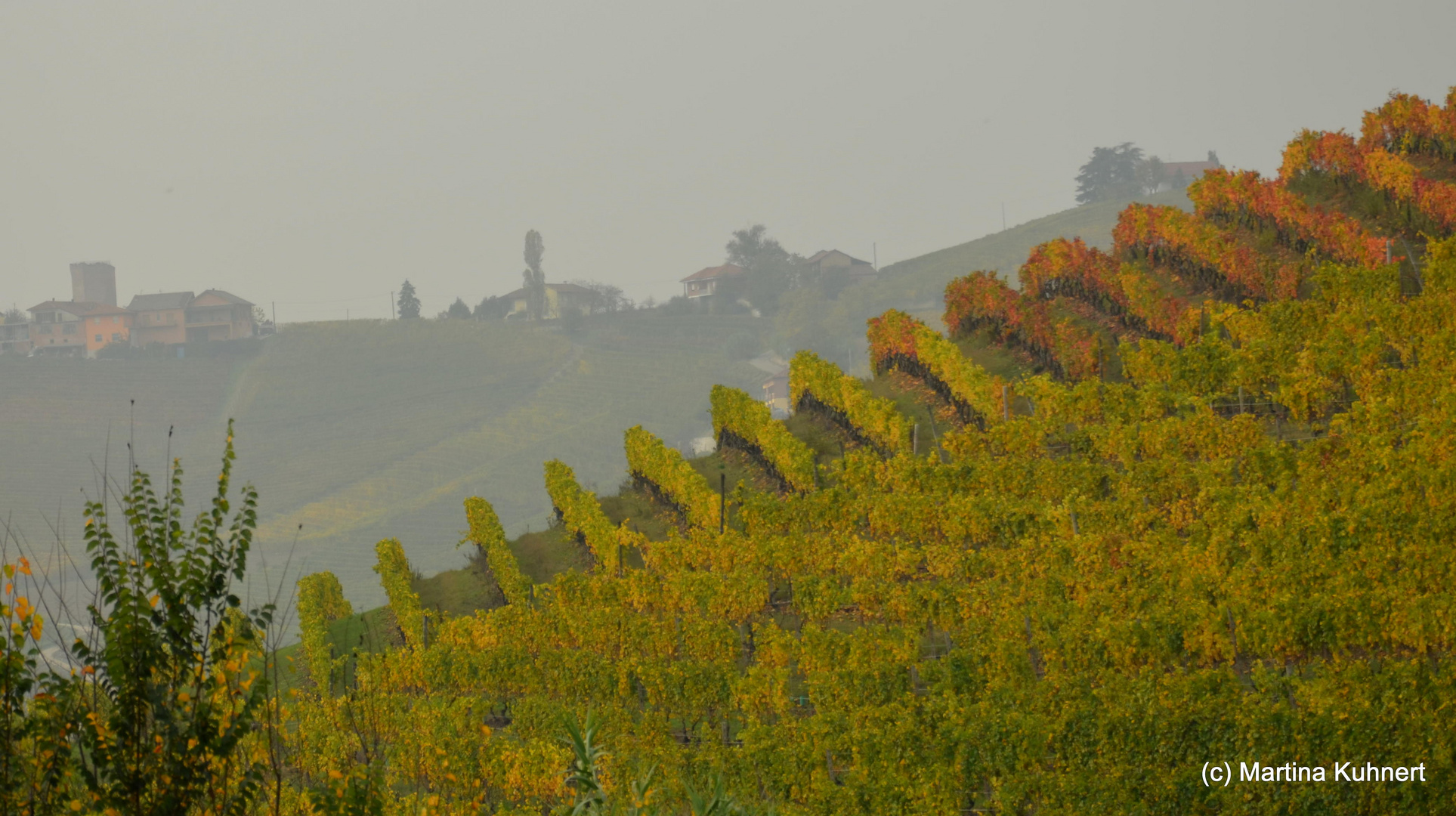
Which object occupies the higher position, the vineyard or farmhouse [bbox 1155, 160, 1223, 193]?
farmhouse [bbox 1155, 160, 1223, 193]

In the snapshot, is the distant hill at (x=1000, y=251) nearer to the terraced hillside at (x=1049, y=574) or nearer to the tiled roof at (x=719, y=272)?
the tiled roof at (x=719, y=272)

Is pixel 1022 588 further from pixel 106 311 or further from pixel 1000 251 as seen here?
pixel 106 311

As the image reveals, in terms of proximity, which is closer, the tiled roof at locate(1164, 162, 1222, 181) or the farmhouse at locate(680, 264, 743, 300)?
the tiled roof at locate(1164, 162, 1222, 181)

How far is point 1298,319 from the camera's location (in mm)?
26922

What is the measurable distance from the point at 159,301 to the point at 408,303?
3124cm

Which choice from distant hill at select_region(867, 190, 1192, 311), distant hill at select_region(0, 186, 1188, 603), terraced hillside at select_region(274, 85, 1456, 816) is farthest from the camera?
distant hill at select_region(867, 190, 1192, 311)

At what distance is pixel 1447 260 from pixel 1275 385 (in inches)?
183

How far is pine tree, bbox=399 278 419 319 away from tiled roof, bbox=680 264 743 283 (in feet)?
121

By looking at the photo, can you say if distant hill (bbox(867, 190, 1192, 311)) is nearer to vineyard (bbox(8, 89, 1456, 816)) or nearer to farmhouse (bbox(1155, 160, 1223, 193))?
farmhouse (bbox(1155, 160, 1223, 193))

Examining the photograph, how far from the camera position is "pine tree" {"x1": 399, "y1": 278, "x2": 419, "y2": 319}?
166 m

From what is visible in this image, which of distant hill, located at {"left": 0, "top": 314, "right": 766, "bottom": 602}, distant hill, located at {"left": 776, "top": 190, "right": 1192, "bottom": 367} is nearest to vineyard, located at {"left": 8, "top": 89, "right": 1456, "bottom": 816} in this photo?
distant hill, located at {"left": 0, "top": 314, "right": 766, "bottom": 602}

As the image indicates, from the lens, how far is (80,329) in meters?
145

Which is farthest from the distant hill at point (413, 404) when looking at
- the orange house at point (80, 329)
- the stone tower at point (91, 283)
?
the stone tower at point (91, 283)

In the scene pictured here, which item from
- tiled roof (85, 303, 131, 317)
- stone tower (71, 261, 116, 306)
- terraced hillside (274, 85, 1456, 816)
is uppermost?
stone tower (71, 261, 116, 306)
